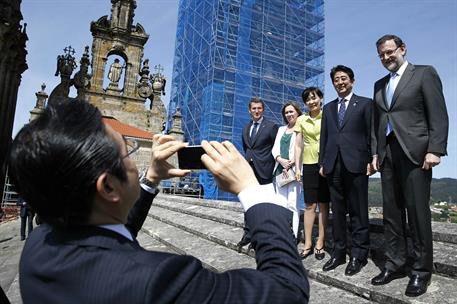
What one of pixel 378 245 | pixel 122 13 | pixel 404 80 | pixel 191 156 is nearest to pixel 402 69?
pixel 404 80

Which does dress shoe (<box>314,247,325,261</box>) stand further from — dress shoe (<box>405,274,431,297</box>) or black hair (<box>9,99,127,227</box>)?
black hair (<box>9,99,127,227</box>)

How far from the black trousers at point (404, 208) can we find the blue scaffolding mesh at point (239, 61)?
17.6 m

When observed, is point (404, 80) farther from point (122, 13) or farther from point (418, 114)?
point (122, 13)

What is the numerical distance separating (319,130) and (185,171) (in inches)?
110

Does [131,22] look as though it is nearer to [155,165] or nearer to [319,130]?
[319,130]

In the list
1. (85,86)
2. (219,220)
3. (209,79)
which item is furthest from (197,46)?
(219,220)

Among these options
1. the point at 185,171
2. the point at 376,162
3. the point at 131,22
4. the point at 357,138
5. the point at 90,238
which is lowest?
A: the point at 90,238

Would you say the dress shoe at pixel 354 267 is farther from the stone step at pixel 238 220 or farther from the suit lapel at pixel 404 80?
the suit lapel at pixel 404 80

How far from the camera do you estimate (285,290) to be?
83cm

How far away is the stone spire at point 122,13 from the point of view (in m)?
26.2

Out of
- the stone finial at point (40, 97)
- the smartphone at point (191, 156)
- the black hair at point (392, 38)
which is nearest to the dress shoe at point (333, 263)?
the black hair at point (392, 38)

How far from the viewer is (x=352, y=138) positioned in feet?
10.6

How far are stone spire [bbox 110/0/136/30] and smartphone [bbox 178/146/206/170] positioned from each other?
27968 millimetres

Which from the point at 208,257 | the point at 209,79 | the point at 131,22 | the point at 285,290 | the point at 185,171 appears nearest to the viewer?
the point at 285,290
